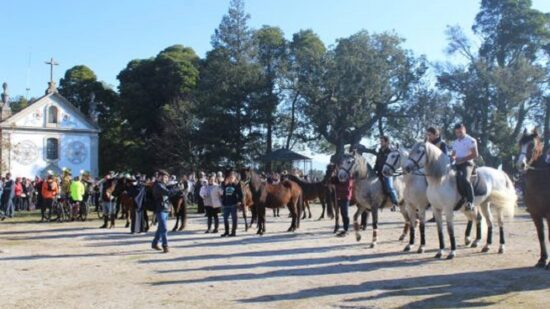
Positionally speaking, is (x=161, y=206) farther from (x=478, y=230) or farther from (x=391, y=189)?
(x=478, y=230)

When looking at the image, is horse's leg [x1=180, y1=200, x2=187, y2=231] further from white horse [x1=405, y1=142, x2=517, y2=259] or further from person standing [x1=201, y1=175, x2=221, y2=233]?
white horse [x1=405, y1=142, x2=517, y2=259]

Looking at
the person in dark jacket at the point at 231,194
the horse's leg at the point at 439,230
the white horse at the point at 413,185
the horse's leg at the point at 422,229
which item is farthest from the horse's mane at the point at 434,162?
the person in dark jacket at the point at 231,194

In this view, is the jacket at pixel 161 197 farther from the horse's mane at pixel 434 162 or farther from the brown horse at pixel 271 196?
the horse's mane at pixel 434 162

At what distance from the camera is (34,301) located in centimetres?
809

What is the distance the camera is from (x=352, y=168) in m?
14.0

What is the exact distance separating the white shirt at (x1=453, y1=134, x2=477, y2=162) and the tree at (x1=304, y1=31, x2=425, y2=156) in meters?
35.3

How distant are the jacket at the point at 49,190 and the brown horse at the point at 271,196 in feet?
34.8

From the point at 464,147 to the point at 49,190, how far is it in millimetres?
17948

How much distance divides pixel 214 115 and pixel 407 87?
1699 cm

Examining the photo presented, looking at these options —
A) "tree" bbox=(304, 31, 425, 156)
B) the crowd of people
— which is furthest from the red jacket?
"tree" bbox=(304, 31, 425, 156)

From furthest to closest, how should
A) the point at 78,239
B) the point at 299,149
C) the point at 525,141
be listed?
the point at 299,149
the point at 78,239
the point at 525,141

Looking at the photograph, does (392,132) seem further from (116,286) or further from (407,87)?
(116,286)

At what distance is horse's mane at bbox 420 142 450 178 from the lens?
36.9 ft

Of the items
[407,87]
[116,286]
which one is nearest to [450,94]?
[407,87]
